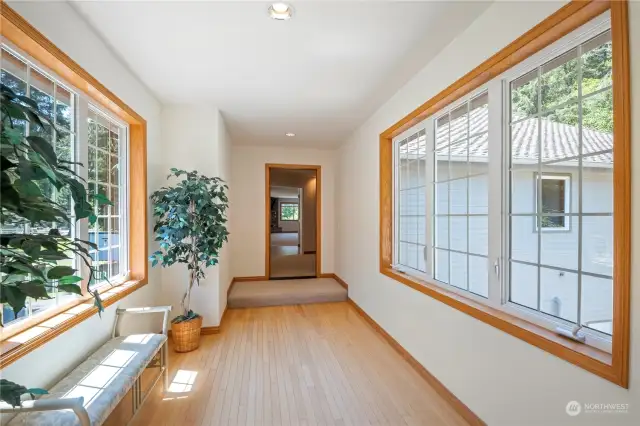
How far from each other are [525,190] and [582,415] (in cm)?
110

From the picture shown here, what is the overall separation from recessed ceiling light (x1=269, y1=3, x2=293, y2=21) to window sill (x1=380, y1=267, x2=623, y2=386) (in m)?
2.14

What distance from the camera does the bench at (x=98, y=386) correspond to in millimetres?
1167

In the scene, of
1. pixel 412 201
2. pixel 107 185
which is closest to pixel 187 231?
pixel 107 185

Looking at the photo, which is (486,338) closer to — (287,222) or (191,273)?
(191,273)

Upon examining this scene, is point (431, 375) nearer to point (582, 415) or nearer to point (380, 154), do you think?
point (582, 415)

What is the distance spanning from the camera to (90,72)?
1.93m

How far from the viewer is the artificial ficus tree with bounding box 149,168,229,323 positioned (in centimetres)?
275

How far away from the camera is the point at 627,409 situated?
42.4 inches

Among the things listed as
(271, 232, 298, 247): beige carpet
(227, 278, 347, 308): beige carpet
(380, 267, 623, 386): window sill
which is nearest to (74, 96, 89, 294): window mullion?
(227, 278, 347, 308): beige carpet

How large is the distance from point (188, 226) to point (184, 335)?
1064 mm

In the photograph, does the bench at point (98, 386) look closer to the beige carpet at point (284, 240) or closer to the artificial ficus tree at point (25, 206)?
the artificial ficus tree at point (25, 206)

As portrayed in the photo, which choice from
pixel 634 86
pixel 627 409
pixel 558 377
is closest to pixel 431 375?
pixel 558 377

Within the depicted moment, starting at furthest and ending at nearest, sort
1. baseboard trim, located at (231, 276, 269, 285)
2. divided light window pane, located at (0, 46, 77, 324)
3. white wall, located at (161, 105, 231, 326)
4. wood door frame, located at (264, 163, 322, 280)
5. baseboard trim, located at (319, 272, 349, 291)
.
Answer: wood door frame, located at (264, 163, 322, 280) < baseboard trim, located at (231, 276, 269, 285) < baseboard trim, located at (319, 272, 349, 291) < white wall, located at (161, 105, 231, 326) < divided light window pane, located at (0, 46, 77, 324)

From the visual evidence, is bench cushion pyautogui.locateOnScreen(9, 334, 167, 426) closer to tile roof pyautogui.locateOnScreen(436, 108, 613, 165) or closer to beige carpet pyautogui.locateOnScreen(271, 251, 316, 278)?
tile roof pyautogui.locateOnScreen(436, 108, 613, 165)
